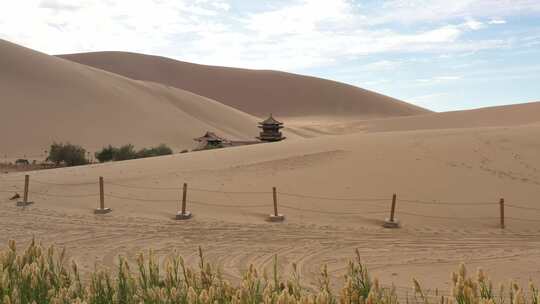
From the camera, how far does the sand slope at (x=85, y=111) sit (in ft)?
156

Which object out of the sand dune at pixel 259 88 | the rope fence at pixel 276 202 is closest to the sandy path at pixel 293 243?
the rope fence at pixel 276 202

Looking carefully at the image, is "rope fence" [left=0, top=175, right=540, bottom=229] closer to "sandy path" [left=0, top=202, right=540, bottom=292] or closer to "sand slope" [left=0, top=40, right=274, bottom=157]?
"sandy path" [left=0, top=202, right=540, bottom=292]

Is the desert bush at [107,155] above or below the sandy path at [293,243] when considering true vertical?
above

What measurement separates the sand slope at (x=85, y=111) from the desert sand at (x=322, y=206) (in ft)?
80.2

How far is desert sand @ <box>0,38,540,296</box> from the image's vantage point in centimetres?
1076

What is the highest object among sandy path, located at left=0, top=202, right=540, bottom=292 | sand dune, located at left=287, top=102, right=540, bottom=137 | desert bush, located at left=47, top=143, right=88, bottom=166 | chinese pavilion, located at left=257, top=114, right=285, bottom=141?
sand dune, located at left=287, top=102, right=540, bottom=137

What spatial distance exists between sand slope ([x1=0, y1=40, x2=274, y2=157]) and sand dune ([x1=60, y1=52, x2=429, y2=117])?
4873 centimetres

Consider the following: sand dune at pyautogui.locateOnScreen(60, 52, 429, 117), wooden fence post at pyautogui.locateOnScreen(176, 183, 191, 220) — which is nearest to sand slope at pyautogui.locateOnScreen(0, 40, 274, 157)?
wooden fence post at pyautogui.locateOnScreen(176, 183, 191, 220)

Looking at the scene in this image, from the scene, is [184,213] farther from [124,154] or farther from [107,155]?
[107,155]

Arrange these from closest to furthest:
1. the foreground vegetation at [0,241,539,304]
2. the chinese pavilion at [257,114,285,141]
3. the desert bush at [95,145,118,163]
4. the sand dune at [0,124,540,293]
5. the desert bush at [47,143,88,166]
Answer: the foreground vegetation at [0,241,539,304]
the sand dune at [0,124,540,293]
the desert bush at [47,143,88,166]
the desert bush at [95,145,118,163]
the chinese pavilion at [257,114,285,141]

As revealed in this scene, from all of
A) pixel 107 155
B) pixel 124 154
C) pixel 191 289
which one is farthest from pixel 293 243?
pixel 107 155

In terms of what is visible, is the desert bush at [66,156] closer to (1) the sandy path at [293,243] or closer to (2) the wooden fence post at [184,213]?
(1) the sandy path at [293,243]

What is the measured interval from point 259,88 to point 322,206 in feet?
384

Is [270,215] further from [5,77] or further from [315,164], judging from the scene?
[5,77]
